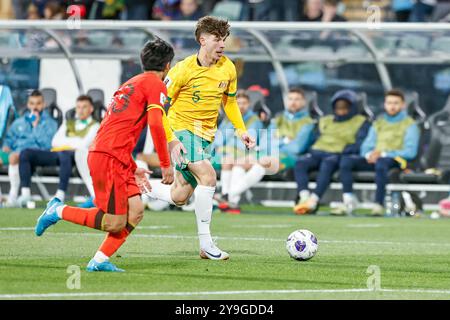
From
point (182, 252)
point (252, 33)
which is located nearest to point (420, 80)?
point (252, 33)

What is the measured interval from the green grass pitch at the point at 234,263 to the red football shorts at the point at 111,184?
0.54 meters

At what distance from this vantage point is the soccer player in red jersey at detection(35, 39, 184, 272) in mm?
9633

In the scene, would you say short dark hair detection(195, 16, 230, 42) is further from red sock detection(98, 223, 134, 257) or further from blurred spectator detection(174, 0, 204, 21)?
blurred spectator detection(174, 0, 204, 21)

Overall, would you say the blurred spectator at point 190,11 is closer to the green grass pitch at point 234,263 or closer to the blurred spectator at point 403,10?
the blurred spectator at point 403,10

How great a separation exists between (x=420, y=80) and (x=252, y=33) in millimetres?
2963

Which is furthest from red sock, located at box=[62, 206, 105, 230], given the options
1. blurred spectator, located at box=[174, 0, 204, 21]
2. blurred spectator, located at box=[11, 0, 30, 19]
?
blurred spectator, located at box=[11, 0, 30, 19]

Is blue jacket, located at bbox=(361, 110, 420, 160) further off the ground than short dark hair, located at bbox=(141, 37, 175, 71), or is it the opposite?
short dark hair, located at bbox=(141, 37, 175, 71)

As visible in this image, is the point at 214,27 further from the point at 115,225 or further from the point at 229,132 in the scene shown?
the point at 229,132

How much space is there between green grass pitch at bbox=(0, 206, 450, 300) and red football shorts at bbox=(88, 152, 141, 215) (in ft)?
1.77

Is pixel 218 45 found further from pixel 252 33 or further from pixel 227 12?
pixel 227 12

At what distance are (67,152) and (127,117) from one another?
9.82 m

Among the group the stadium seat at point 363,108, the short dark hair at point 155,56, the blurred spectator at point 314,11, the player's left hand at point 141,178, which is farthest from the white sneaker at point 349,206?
the short dark hair at point 155,56

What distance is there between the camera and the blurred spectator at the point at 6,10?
25.8 m
